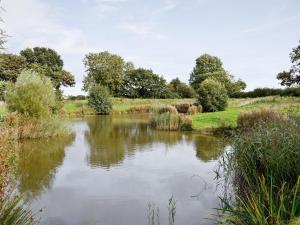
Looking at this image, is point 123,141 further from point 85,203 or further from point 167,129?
point 85,203

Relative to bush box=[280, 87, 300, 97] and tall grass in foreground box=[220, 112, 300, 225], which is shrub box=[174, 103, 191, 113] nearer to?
bush box=[280, 87, 300, 97]

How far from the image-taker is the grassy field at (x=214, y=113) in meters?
20.3

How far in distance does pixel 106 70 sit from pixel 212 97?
32104 millimetres

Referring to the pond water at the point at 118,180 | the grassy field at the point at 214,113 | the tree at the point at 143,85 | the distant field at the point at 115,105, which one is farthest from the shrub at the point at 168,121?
the tree at the point at 143,85

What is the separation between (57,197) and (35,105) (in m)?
9.99

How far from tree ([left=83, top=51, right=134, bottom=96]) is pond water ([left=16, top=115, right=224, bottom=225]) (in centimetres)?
4085

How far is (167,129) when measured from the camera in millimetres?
21688

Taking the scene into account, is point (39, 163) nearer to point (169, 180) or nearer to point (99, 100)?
point (169, 180)

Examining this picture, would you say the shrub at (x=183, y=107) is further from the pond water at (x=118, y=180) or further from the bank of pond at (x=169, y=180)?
the bank of pond at (x=169, y=180)

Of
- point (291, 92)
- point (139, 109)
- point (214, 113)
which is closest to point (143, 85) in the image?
point (139, 109)

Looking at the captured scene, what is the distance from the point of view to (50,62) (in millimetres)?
58688

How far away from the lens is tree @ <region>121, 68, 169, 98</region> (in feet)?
194

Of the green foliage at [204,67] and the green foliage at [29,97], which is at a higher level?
the green foliage at [204,67]

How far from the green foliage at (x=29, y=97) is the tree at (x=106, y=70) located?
38535mm
